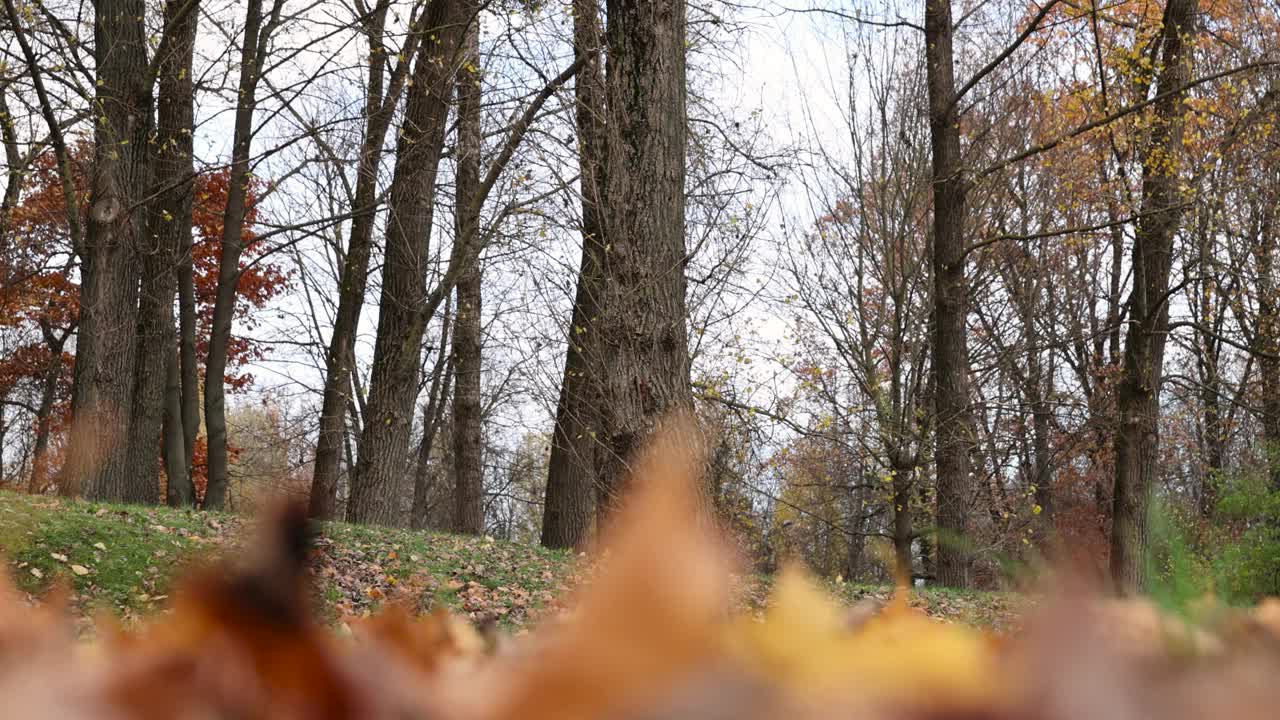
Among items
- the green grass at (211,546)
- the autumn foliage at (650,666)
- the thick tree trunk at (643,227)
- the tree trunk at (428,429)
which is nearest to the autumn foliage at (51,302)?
the tree trunk at (428,429)

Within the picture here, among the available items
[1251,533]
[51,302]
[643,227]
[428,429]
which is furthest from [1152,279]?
[51,302]

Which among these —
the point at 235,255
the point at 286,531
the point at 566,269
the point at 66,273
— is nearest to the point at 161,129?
the point at 235,255

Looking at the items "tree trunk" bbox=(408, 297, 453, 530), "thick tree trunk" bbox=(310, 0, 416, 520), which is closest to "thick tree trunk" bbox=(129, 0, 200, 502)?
"thick tree trunk" bbox=(310, 0, 416, 520)

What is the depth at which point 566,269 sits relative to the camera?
29.4ft

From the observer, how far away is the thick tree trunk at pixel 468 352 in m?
Answer: 15.1

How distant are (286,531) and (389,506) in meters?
15.2

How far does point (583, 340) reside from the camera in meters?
8.34

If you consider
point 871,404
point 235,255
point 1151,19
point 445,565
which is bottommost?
point 445,565

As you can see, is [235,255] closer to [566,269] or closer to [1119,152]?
[566,269]

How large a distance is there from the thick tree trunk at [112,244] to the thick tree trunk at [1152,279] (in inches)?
533

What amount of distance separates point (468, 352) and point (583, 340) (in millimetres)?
9873

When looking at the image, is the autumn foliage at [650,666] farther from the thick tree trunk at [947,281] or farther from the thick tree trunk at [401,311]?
the thick tree trunk at [401,311]

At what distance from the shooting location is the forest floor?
728cm

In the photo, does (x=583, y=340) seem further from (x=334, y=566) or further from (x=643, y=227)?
(x=334, y=566)
